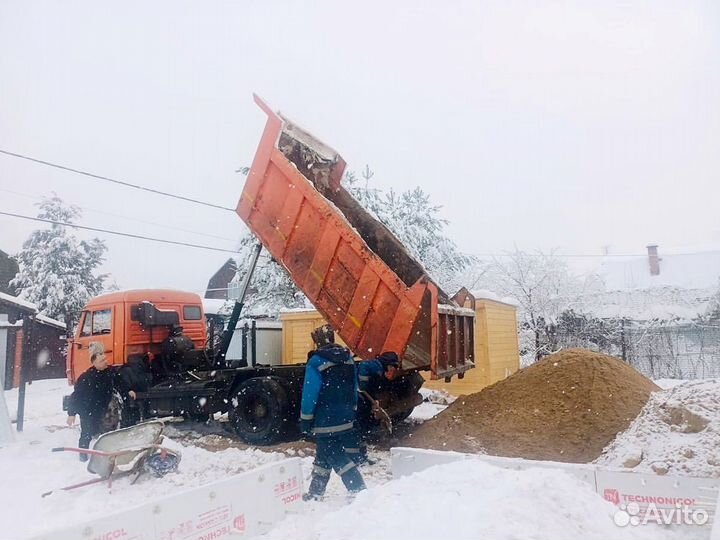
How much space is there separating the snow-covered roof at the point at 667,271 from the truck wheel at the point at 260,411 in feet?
66.1

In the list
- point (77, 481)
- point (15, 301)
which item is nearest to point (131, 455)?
point (77, 481)

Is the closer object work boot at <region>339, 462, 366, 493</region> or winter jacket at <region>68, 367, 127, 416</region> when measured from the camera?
work boot at <region>339, 462, 366, 493</region>

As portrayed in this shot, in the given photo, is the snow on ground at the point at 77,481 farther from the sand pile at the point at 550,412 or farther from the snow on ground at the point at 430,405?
the snow on ground at the point at 430,405

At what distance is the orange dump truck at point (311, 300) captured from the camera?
6504 millimetres

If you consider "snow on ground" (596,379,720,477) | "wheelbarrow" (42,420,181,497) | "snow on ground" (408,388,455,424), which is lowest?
"snow on ground" (408,388,455,424)

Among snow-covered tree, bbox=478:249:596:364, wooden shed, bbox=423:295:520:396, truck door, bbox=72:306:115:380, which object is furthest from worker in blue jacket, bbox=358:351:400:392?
snow-covered tree, bbox=478:249:596:364

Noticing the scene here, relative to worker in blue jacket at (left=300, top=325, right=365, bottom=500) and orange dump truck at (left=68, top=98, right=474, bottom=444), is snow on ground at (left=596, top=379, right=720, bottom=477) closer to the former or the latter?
orange dump truck at (left=68, top=98, right=474, bottom=444)

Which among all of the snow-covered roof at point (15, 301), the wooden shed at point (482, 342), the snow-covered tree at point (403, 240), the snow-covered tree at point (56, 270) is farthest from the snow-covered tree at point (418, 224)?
the snow-covered tree at point (56, 270)

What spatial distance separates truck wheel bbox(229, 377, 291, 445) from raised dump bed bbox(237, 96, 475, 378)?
1569 mm

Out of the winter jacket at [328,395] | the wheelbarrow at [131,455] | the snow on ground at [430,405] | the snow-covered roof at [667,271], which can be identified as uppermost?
the snow-covered roof at [667,271]

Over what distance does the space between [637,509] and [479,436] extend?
11.1 feet

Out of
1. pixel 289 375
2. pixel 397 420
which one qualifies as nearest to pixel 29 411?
pixel 289 375

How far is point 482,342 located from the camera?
464 inches

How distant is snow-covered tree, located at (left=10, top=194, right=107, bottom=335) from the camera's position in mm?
25016
